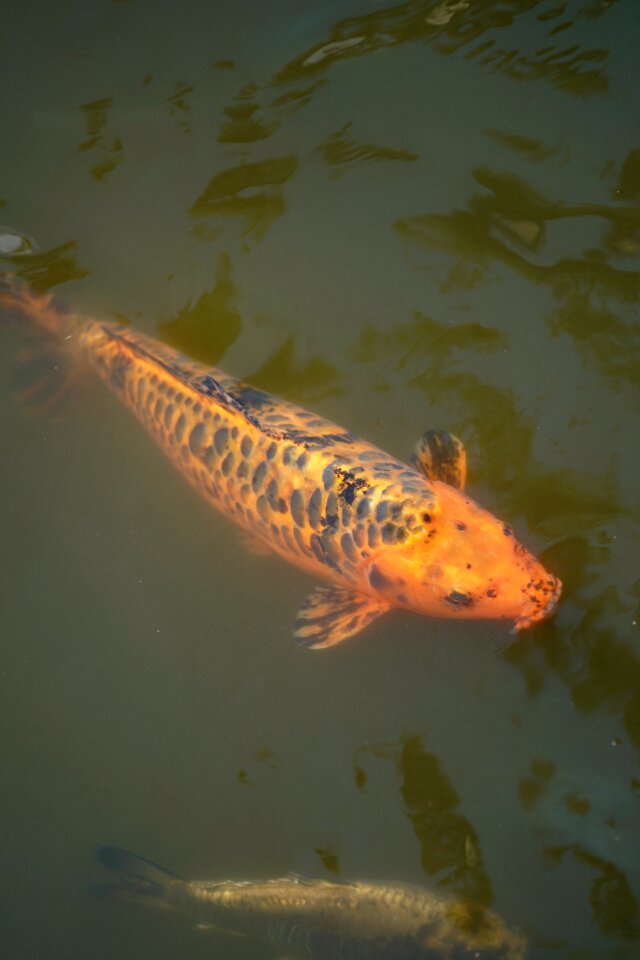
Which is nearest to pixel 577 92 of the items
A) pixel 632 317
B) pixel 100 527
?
pixel 632 317

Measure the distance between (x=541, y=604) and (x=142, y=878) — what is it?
7.77 feet

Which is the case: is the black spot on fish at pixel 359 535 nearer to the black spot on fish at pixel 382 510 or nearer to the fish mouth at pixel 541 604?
the black spot on fish at pixel 382 510

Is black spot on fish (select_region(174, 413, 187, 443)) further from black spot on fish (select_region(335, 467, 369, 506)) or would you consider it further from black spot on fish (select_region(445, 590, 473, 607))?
black spot on fish (select_region(445, 590, 473, 607))

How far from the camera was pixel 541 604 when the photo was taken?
13.3ft

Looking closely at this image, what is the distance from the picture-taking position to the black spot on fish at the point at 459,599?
4.03m

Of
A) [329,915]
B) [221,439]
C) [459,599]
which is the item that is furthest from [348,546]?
[329,915]

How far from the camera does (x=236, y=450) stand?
4.43 m

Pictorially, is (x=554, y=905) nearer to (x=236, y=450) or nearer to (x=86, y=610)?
(x=236, y=450)

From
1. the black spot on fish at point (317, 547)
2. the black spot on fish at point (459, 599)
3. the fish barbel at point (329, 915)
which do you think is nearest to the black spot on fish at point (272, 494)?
the black spot on fish at point (317, 547)

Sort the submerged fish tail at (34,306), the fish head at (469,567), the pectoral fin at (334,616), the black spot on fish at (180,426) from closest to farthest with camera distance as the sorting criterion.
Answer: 1. the fish head at (469,567)
2. the pectoral fin at (334,616)
3. the black spot on fish at (180,426)
4. the submerged fish tail at (34,306)

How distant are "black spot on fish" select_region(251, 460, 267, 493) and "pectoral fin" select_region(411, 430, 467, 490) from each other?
30.3 inches

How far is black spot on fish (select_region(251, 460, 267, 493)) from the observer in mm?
4344

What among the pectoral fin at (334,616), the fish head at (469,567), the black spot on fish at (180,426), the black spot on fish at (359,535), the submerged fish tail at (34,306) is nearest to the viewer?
the fish head at (469,567)

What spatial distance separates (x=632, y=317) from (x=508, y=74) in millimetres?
1774
